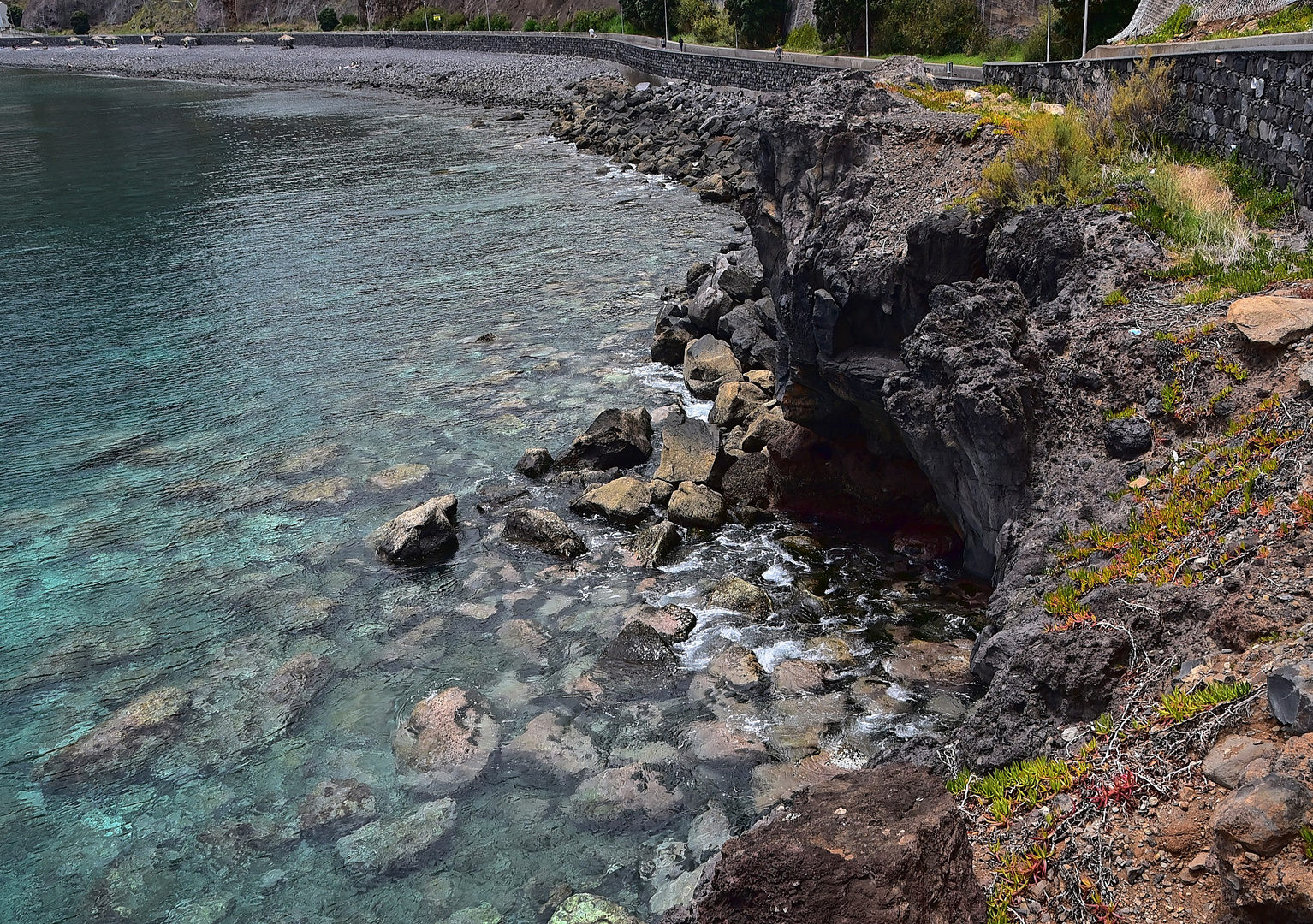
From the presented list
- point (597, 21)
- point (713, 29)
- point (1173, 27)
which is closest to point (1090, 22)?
point (1173, 27)

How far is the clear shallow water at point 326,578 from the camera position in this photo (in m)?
9.13

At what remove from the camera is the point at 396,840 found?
9.09 meters

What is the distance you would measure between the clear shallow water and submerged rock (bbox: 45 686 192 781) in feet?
0.57

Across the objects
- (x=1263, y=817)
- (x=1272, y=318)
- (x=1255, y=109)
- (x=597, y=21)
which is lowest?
(x=1263, y=817)

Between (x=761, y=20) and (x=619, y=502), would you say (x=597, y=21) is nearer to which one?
(x=761, y=20)

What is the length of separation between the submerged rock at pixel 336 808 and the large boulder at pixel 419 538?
14.5 feet

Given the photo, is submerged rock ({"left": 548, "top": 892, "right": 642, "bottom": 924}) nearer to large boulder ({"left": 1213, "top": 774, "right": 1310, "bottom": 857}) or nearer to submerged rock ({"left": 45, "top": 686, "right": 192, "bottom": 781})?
large boulder ({"left": 1213, "top": 774, "right": 1310, "bottom": 857})

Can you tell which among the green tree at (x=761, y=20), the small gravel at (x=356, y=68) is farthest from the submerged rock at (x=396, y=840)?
the small gravel at (x=356, y=68)

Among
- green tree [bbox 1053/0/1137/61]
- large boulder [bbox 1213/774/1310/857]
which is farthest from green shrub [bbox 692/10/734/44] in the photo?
large boulder [bbox 1213/774/1310/857]

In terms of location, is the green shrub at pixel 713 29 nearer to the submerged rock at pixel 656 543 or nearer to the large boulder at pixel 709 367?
the large boulder at pixel 709 367

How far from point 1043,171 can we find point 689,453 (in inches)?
256

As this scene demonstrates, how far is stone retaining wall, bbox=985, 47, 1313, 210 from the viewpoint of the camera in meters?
12.0

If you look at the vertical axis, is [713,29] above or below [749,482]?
above

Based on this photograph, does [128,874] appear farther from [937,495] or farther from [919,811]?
[937,495]
